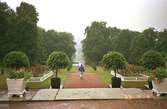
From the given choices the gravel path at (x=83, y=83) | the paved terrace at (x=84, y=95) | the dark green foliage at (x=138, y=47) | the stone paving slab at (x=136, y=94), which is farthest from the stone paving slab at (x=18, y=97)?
the dark green foliage at (x=138, y=47)

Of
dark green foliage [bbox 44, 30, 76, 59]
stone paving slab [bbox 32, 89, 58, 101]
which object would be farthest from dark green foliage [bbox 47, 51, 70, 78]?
dark green foliage [bbox 44, 30, 76, 59]

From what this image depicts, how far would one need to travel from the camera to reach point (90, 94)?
34.6ft

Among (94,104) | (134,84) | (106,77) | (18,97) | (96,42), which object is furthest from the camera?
(96,42)

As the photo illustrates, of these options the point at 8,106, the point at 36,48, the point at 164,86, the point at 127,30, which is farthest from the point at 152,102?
the point at 127,30

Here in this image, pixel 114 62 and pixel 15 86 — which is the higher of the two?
pixel 114 62

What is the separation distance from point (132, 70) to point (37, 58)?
533 inches

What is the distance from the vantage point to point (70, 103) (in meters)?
9.34

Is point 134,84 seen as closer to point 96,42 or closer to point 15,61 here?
point 15,61

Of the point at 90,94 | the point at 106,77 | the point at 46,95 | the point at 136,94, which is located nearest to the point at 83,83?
the point at 106,77

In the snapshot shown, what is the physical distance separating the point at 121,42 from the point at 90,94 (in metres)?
29.1

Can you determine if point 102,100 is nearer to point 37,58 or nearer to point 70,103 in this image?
point 70,103

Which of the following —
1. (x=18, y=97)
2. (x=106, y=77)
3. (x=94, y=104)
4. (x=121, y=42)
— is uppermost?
(x=121, y=42)

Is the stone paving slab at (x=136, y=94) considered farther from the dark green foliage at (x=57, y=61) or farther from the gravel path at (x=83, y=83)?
the dark green foliage at (x=57, y=61)

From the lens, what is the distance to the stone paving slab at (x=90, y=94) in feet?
33.0
